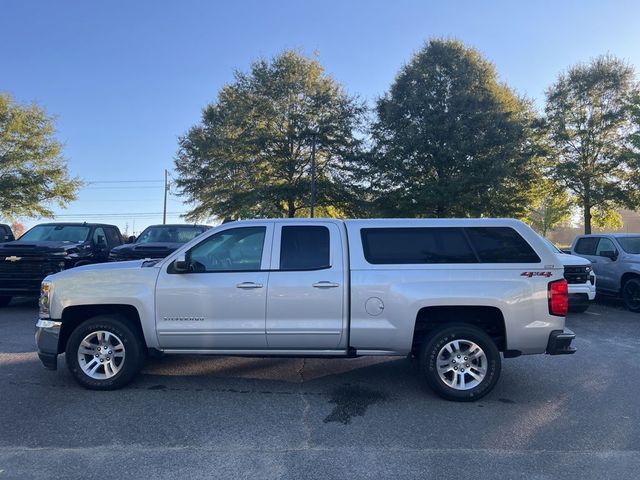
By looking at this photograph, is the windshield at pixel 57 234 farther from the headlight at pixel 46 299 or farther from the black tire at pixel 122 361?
the black tire at pixel 122 361

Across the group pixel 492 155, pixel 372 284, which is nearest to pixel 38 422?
pixel 372 284

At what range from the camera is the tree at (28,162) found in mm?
26250

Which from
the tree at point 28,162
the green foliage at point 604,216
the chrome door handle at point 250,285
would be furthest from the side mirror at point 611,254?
the tree at point 28,162

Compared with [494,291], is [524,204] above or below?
above

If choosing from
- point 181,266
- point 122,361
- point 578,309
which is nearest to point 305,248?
point 181,266

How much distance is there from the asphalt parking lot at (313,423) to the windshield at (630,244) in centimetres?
599

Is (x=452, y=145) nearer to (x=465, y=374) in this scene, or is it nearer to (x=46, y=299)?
(x=465, y=374)

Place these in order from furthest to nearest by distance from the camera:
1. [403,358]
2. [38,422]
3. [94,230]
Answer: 1. [94,230]
2. [403,358]
3. [38,422]

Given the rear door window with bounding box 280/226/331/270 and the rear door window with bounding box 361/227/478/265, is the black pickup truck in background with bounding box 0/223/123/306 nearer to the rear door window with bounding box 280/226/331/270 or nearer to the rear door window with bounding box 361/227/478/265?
the rear door window with bounding box 280/226/331/270

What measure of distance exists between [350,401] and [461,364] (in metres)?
1.20

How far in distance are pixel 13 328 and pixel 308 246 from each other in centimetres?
634

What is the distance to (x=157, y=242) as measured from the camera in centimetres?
1138

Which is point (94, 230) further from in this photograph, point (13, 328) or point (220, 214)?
point (220, 214)

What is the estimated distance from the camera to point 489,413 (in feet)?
15.5
